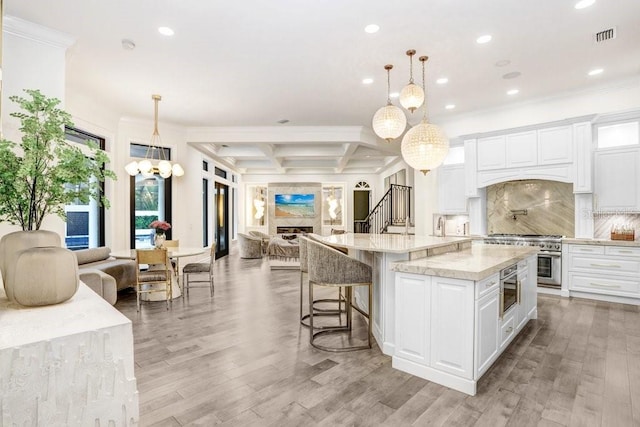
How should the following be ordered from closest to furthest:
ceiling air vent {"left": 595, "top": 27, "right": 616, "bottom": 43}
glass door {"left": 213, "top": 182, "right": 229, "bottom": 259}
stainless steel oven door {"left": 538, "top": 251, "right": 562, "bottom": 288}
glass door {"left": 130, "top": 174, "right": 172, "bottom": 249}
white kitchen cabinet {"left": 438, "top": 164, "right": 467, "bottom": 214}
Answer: ceiling air vent {"left": 595, "top": 27, "right": 616, "bottom": 43} → stainless steel oven door {"left": 538, "top": 251, "right": 562, "bottom": 288} → white kitchen cabinet {"left": 438, "top": 164, "right": 467, "bottom": 214} → glass door {"left": 130, "top": 174, "right": 172, "bottom": 249} → glass door {"left": 213, "top": 182, "right": 229, "bottom": 259}

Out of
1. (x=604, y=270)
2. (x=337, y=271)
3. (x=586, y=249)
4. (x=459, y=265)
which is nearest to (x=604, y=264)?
(x=604, y=270)

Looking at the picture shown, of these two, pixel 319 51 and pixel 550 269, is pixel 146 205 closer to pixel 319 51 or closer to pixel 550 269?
pixel 319 51

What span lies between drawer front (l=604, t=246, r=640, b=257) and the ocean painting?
374 inches

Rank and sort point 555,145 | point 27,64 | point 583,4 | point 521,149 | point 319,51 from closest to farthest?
1. point 583,4
2. point 27,64
3. point 319,51
4. point 555,145
5. point 521,149

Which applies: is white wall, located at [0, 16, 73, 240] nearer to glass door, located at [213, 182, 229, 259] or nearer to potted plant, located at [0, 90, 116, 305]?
potted plant, located at [0, 90, 116, 305]

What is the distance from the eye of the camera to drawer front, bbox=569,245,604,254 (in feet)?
15.5

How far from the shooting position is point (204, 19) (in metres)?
3.19

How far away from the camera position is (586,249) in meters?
4.84

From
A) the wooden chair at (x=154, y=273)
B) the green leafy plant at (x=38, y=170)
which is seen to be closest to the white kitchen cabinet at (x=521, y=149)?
the wooden chair at (x=154, y=273)

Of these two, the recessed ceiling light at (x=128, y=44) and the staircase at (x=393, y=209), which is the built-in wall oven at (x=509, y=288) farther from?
the staircase at (x=393, y=209)

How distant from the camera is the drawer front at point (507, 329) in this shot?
2.77 metres

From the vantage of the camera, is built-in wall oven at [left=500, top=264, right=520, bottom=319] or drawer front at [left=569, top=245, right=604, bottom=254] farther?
drawer front at [left=569, top=245, right=604, bottom=254]

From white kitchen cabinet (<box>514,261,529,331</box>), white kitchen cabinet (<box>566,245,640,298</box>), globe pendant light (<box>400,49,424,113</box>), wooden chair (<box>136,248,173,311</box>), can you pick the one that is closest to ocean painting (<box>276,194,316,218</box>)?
wooden chair (<box>136,248,173,311</box>)

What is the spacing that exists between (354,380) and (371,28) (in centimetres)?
328
